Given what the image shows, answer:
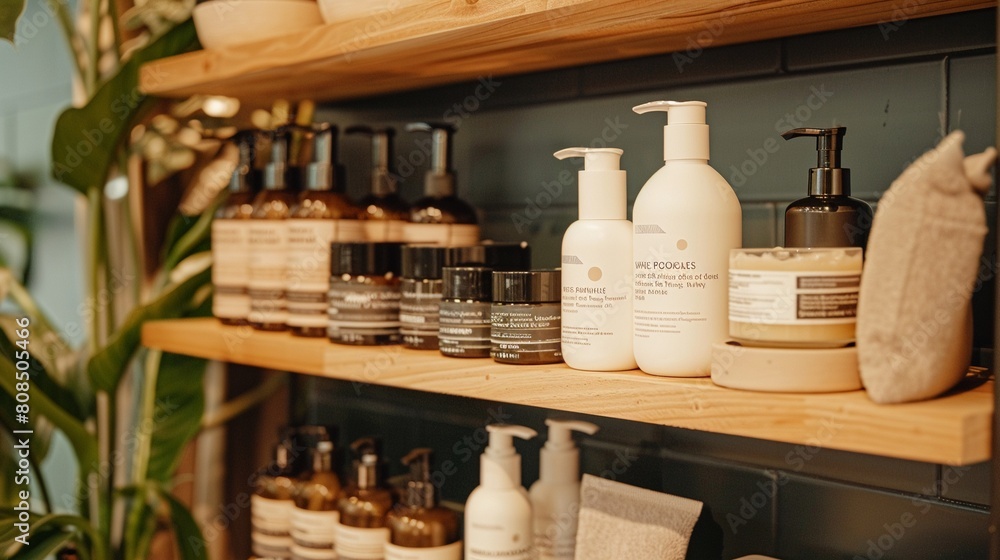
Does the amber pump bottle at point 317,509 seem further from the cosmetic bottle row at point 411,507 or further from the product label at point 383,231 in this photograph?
the product label at point 383,231

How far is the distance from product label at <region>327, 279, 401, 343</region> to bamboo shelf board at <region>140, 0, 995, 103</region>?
20 centimetres

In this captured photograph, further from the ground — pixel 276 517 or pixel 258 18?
pixel 258 18

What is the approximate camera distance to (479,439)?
961 mm

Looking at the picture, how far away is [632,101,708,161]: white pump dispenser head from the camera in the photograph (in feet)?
2.02

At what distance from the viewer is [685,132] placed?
0.62 m

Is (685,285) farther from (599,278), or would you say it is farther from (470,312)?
(470,312)

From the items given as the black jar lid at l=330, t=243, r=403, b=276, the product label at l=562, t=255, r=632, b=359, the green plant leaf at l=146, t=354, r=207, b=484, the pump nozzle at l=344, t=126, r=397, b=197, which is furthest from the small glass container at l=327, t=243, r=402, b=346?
the green plant leaf at l=146, t=354, r=207, b=484

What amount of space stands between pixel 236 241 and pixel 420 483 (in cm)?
32

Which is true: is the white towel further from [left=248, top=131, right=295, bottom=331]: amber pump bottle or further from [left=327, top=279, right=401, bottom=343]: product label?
[left=248, top=131, right=295, bottom=331]: amber pump bottle

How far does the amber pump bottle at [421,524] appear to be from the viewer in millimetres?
799

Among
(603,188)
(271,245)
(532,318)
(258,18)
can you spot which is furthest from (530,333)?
(258,18)

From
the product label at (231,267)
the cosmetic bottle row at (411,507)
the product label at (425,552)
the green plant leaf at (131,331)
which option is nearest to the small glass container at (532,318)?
the cosmetic bottle row at (411,507)

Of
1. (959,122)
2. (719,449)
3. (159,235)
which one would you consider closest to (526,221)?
(719,449)

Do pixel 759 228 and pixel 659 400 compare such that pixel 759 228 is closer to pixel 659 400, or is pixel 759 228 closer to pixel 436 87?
pixel 659 400
